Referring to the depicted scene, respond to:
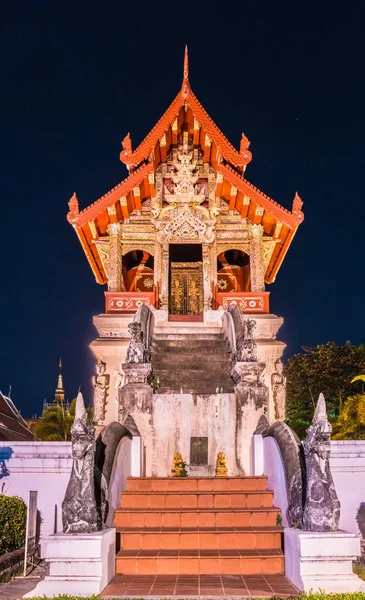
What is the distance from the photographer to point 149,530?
253 inches

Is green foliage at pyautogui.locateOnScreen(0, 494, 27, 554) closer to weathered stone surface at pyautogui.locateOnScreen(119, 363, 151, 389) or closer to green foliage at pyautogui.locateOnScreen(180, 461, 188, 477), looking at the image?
green foliage at pyautogui.locateOnScreen(180, 461, 188, 477)

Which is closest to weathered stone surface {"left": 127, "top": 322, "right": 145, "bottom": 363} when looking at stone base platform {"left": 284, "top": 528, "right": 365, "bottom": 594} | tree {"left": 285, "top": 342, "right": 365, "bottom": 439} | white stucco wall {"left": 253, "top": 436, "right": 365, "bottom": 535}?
white stucco wall {"left": 253, "top": 436, "right": 365, "bottom": 535}

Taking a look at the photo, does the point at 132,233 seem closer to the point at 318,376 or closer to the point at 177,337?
the point at 177,337

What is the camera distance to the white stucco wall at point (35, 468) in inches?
356

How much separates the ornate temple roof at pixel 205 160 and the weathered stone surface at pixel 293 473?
10455 mm

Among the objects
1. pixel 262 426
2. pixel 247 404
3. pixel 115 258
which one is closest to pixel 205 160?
pixel 115 258

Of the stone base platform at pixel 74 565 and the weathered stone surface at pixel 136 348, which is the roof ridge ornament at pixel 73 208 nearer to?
the weathered stone surface at pixel 136 348

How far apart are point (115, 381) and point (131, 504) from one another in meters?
7.89

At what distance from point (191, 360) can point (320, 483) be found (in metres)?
6.14

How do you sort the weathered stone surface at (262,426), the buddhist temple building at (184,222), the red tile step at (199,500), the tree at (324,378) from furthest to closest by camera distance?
the tree at (324,378) < the buddhist temple building at (184,222) < the weathered stone surface at (262,426) < the red tile step at (199,500)

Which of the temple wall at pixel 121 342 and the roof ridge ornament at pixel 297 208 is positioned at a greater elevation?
the roof ridge ornament at pixel 297 208

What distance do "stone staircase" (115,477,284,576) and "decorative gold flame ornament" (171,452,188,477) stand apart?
3.31 feet

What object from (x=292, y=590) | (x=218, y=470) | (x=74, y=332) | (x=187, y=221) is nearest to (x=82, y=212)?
(x=187, y=221)

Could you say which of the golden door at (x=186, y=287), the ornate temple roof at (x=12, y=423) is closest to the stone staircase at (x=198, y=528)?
the golden door at (x=186, y=287)
